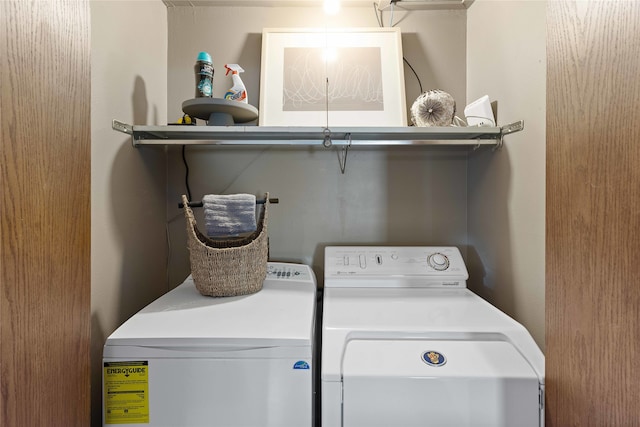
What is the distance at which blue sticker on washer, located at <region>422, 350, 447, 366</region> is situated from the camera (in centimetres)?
87

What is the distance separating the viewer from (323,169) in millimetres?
1702

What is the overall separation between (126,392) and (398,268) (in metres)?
1.09

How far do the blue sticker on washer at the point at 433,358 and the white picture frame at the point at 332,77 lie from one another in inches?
42.7

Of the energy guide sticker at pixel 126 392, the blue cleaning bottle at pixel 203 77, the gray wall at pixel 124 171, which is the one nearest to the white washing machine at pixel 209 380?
the energy guide sticker at pixel 126 392

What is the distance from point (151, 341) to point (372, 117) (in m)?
1.32

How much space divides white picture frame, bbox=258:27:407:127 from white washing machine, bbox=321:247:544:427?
94cm

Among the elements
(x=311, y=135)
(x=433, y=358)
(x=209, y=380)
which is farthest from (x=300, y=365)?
(x=311, y=135)

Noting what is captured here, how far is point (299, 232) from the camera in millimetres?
1716

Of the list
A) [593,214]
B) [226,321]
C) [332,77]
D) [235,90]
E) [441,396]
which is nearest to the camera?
[593,214]

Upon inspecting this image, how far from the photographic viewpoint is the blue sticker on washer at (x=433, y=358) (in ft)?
2.84

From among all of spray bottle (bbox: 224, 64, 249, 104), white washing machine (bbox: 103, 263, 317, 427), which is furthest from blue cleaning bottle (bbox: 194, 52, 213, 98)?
white washing machine (bbox: 103, 263, 317, 427)

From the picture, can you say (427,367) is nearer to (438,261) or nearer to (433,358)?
(433,358)

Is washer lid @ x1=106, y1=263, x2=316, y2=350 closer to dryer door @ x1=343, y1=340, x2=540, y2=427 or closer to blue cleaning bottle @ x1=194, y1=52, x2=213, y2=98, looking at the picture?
dryer door @ x1=343, y1=340, x2=540, y2=427

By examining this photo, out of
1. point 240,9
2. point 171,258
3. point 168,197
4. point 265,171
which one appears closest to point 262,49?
point 240,9
